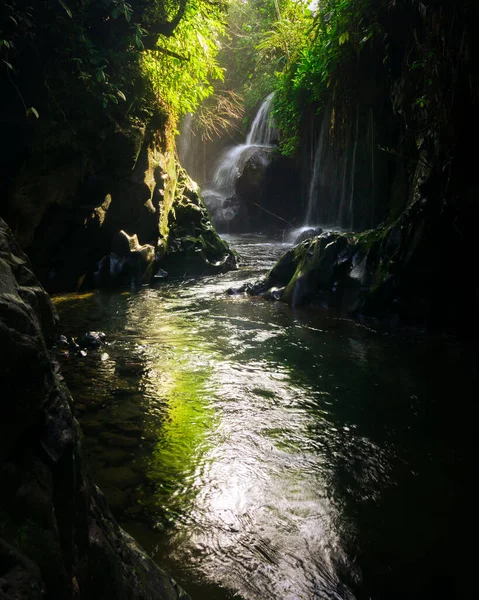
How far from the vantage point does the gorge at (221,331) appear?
1391mm

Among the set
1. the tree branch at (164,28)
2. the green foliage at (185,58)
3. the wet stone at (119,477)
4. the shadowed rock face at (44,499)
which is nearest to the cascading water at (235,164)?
the green foliage at (185,58)

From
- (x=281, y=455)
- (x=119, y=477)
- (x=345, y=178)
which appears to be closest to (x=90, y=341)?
(x=119, y=477)

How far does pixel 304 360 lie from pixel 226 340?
118 centimetres

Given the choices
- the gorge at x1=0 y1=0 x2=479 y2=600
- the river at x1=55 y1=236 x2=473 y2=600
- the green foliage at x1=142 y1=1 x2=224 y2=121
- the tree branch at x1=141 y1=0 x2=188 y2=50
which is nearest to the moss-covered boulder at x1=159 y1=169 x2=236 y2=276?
the gorge at x1=0 y1=0 x2=479 y2=600

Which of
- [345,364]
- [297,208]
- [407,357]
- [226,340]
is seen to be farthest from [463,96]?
[297,208]

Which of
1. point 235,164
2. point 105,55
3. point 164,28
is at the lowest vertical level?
point 105,55

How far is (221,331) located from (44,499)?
16.2 ft

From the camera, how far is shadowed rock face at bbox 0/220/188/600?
0.95 m

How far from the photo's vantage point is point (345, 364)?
4797 millimetres

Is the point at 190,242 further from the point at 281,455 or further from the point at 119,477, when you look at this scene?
the point at 119,477

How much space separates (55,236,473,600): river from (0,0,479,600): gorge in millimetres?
17

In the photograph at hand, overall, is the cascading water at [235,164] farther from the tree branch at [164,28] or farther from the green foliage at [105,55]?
the tree branch at [164,28]

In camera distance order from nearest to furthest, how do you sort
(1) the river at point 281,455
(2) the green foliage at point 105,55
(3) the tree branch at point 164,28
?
(1) the river at point 281,455
(2) the green foliage at point 105,55
(3) the tree branch at point 164,28

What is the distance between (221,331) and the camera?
6020 millimetres
